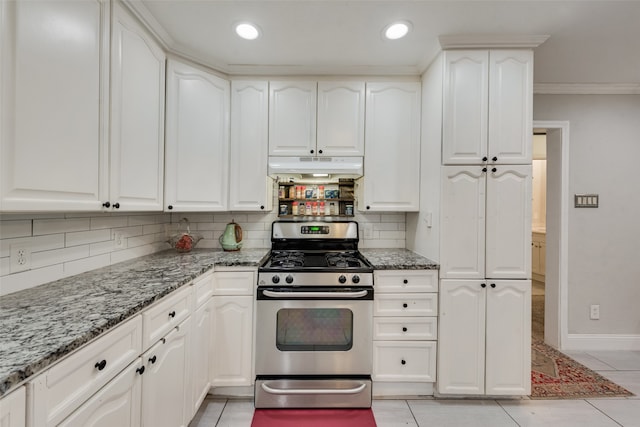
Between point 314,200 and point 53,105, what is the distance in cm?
188

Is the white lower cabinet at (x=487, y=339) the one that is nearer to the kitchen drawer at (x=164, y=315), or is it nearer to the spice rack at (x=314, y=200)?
the spice rack at (x=314, y=200)

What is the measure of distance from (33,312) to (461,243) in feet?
7.17

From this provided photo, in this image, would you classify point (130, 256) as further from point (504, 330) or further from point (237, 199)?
point (504, 330)

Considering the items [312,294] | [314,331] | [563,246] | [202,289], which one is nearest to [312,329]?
[314,331]

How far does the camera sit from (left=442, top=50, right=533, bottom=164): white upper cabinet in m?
1.94

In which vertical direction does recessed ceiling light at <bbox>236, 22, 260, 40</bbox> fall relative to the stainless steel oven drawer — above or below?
above

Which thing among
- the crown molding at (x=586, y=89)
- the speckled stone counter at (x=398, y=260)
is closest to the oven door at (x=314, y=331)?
the speckled stone counter at (x=398, y=260)

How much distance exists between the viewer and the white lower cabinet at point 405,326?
6.52 feet

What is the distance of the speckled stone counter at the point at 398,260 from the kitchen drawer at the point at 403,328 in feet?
1.16

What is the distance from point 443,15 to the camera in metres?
1.70

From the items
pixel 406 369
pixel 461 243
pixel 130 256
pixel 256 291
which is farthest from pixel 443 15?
pixel 130 256

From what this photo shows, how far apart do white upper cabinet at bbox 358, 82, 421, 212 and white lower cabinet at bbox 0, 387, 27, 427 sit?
2107 millimetres

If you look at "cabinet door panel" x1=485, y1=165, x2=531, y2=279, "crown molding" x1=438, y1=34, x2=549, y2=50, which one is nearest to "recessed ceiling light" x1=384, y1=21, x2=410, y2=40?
"crown molding" x1=438, y1=34, x2=549, y2=50

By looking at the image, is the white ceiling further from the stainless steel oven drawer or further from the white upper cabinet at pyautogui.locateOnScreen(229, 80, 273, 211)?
the stainless steel oven drawer
